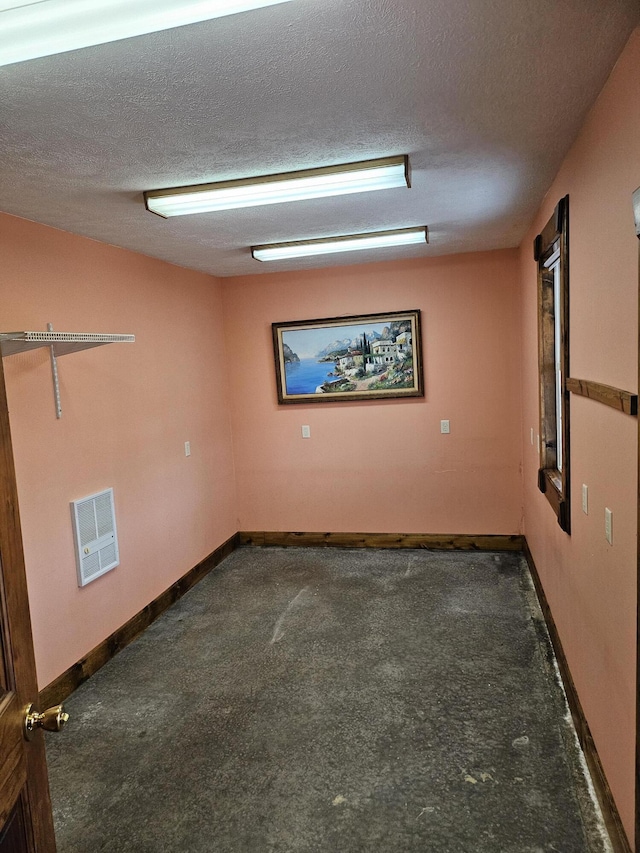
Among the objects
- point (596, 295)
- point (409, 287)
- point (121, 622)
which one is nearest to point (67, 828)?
point (121, 622)

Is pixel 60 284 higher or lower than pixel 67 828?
higher

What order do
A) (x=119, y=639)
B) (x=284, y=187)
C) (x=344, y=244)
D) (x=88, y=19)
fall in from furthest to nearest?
(x=344, y=244) < (x=119, y=639) < (x=284, y=187) < (x=88, y=19)

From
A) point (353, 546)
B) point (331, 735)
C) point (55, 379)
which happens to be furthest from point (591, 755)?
point (353, 546)

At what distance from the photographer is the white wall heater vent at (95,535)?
128 inches

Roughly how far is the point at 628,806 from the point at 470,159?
2407 millimetres

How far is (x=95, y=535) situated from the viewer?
340 centimetres

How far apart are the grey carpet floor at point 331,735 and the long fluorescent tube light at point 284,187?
244 centimetres

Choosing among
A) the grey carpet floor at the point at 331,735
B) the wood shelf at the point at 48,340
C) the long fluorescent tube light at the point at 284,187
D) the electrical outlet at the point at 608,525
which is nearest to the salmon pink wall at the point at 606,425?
the electrical outlet at the point at 608,525

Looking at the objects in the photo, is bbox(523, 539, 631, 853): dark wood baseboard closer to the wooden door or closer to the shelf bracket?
the wooden door

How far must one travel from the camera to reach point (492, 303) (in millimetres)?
4820

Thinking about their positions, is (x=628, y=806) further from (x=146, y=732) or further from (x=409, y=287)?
(x=409, y=287)

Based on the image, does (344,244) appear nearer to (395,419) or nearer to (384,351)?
(384,351)

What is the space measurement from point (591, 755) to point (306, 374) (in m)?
3.68

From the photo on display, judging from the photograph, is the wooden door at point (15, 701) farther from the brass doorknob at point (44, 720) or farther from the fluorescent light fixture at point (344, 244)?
the fluorescent light fixture at point (344, 244)
